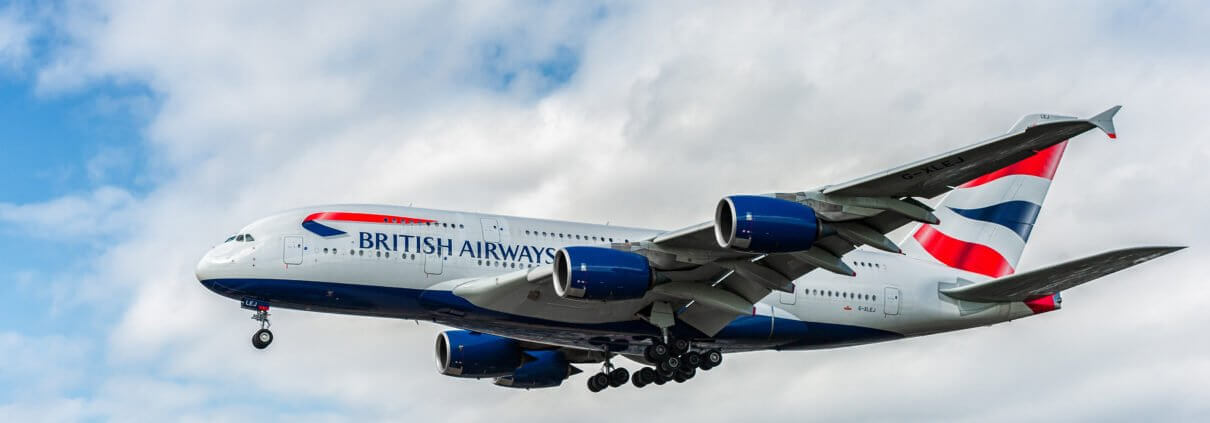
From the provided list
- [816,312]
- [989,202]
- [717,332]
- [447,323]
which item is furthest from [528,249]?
[989,202]

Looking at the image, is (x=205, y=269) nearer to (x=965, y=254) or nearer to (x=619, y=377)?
(x=619, y=377)

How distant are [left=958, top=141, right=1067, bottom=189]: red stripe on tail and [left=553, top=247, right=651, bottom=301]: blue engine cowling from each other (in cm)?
1357

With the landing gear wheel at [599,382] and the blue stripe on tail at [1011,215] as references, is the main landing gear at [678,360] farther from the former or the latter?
the blue stripe on tail at [1011,215]

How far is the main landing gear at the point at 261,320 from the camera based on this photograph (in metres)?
29.8

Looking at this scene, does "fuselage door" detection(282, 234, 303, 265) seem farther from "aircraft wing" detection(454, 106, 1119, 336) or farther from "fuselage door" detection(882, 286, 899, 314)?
"fuselage door" detection(882, 286, 899, 314)

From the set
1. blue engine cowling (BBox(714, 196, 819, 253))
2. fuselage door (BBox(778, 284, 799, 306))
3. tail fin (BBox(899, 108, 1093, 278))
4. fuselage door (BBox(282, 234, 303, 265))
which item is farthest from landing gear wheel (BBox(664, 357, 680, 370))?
fuselage door (BBox(282, 234, 303, 265))

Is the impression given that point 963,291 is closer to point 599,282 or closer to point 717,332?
point 717,332

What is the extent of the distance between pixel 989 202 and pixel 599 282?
579 inches

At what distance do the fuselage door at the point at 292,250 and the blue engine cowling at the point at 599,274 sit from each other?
19.1ft

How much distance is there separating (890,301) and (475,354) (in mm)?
11331

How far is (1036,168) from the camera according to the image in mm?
37781

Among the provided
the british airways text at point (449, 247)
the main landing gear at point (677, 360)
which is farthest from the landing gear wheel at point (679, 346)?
the british airways text at point (449, 247)

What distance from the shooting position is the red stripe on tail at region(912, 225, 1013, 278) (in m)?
36.1

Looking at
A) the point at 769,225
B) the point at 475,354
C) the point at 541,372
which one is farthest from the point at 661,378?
the point at 769,225
